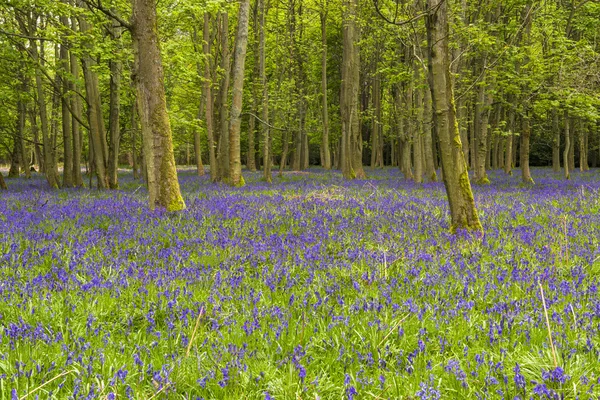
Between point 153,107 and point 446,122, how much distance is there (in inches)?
226

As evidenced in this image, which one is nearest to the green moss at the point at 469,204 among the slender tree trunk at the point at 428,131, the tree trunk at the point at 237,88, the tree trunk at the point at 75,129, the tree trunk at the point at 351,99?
the tree trunk at the point at 237,88

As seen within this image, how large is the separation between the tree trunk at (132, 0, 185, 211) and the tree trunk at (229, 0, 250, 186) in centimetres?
691

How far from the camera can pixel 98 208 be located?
9672 millimetres

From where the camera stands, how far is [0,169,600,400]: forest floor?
8.64 feet

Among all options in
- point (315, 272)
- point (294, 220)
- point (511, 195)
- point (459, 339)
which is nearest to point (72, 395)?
point (459, 339)

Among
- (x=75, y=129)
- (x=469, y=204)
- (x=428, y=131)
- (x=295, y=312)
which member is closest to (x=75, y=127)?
(x=75, y=129)

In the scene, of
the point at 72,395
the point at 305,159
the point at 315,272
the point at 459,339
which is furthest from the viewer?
Result: the point at 305,159

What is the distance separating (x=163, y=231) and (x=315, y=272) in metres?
3.25

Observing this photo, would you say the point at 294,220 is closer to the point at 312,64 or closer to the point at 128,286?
the point at 128,286

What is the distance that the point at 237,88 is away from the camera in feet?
53.0

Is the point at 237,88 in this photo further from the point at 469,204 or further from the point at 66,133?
the point at 469,204

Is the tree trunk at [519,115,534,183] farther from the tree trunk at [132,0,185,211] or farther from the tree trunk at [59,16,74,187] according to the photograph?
the tree trunk at [59,16,74,187]

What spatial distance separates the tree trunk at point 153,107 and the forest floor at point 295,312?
61.9 inches

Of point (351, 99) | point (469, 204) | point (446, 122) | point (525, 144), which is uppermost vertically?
point (351, 99)
